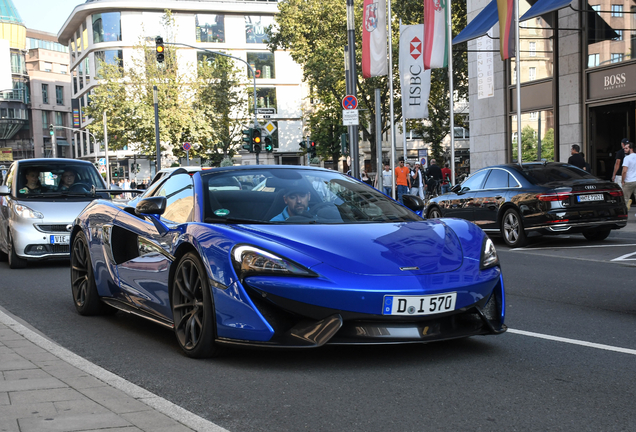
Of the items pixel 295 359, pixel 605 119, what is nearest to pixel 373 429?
pixel 295 359

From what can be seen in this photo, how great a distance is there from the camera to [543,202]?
13.0 metres

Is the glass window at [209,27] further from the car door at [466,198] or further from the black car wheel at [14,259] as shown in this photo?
the black car wheel at [14,259]

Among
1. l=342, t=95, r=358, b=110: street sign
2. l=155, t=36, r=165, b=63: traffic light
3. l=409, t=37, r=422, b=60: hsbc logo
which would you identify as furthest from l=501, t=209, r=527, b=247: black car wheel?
l=155, t=36, r=165, b=63: traffic light

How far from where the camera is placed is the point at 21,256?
1141 centimetres

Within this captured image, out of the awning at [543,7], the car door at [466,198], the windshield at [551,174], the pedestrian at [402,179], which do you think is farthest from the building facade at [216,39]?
the windshield at [551,174]

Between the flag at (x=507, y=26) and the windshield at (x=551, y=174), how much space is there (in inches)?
305

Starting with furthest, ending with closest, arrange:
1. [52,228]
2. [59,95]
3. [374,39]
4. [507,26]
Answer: [59,95], [374,39], [507,26], [52,228]

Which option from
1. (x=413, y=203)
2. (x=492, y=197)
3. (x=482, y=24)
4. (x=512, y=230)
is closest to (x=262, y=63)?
(x=482, y=24)

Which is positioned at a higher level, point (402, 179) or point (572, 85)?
point (572, 85)

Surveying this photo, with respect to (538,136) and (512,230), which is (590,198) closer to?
(512,230)

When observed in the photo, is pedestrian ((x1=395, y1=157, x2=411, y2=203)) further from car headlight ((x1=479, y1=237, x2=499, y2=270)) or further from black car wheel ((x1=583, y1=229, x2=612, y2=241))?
car headlight ((x1=479, y1=237, x2=499, y2=270))

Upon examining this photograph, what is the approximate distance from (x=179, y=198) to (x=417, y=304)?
2120 millimetres

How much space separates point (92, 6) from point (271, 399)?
77.6 metres

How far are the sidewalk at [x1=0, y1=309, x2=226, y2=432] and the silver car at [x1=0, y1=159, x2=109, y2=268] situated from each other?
6699mm
